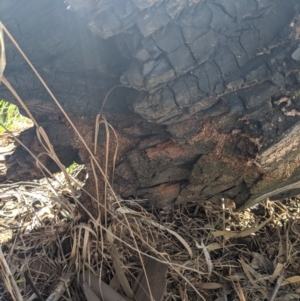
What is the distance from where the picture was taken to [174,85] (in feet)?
3.76

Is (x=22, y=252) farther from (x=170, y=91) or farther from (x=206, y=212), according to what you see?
(x=170, y=91)

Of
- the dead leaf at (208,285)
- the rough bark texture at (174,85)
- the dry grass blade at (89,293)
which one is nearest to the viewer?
the rough bark texture at (174,85)

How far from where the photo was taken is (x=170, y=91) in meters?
1.15

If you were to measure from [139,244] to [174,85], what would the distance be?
0.57 m

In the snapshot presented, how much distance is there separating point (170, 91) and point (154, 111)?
6 cm

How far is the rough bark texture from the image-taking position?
1117 millimetres

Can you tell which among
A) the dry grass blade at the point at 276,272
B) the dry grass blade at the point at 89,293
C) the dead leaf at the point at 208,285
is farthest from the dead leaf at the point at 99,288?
the dry grass blade at the point at 276,272

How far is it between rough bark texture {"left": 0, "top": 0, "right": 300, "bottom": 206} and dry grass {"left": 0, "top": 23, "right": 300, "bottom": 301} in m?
0.09


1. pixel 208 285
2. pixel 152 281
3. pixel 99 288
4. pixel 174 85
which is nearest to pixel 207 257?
pixel 208 285

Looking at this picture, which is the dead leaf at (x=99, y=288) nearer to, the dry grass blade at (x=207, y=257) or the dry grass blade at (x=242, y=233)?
the dry grass blade at (x=207, y=257)

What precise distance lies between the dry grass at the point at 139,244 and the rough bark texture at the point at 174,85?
9cm

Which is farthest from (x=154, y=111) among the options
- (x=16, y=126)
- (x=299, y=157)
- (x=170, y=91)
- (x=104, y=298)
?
(x=16, y=126)

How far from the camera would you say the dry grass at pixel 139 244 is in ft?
4.60

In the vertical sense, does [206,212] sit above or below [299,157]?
below
